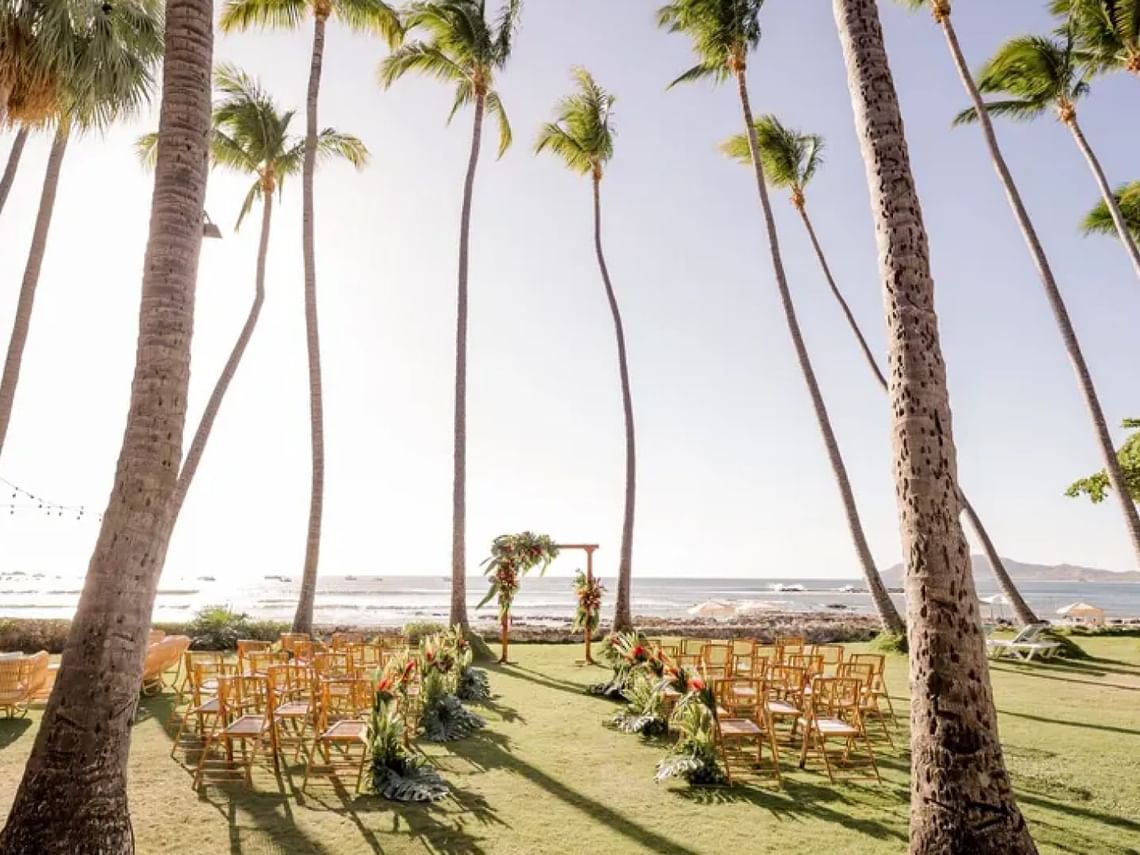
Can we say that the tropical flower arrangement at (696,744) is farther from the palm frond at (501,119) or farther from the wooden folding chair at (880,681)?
the palm frond at (501,119)

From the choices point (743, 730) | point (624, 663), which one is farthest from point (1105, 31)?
point (743, 730)

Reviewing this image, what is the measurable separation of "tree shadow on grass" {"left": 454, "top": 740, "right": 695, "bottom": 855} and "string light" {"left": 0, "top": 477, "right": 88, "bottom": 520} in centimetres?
1639

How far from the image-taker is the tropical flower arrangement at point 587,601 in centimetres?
1482

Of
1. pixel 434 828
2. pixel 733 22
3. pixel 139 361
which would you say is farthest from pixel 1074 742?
pixel 733 22

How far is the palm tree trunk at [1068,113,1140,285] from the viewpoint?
1519 centimetres

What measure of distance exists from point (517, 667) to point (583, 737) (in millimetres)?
6093

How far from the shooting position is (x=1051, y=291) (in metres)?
15.0

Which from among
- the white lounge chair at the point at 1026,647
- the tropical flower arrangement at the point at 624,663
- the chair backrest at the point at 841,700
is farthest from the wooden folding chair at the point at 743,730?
the white lounge chair at the point at 1026,647

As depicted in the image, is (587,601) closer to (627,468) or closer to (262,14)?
(627,468)

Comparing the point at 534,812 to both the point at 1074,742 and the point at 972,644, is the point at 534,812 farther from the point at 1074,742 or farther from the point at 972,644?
the point at 1074,742

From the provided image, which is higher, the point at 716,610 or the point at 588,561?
the point at 588,561

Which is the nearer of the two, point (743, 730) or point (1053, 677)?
point (743, 730)

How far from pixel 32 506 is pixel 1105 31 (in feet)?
99.0

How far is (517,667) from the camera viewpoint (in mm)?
13836
